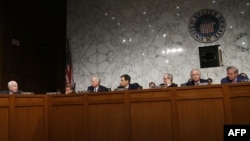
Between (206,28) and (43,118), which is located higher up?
(206,28)

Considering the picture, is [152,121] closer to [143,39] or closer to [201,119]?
[201,119]

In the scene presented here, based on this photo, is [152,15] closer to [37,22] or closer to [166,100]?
[37,22]

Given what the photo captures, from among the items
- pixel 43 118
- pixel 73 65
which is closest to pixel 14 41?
pixel 73 65

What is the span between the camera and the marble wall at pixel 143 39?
21.5ft

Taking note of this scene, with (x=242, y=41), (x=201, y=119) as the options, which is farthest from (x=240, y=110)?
(x=242, y=41)

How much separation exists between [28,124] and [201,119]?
2.56m

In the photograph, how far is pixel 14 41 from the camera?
629cm

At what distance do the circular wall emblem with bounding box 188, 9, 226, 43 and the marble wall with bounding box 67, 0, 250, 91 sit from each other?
9 centimetres

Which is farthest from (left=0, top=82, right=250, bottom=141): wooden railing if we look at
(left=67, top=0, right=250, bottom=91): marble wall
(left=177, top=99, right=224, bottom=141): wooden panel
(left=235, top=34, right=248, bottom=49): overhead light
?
(left=235, top=34, right=248, bottom=49): overhead light

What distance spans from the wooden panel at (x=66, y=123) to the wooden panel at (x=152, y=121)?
87 cm

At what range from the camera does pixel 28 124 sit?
425 centimetres

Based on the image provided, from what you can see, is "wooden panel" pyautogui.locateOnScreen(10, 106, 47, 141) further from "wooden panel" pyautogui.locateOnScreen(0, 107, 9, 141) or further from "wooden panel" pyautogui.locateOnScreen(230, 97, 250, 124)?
"wooden panel" pyautogui.locateOnScreen(230, 97, 250, 124)

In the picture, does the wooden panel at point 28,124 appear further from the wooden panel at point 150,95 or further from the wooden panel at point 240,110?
the wooden panel at point 240,110

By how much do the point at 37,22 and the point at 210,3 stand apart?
4.34m
